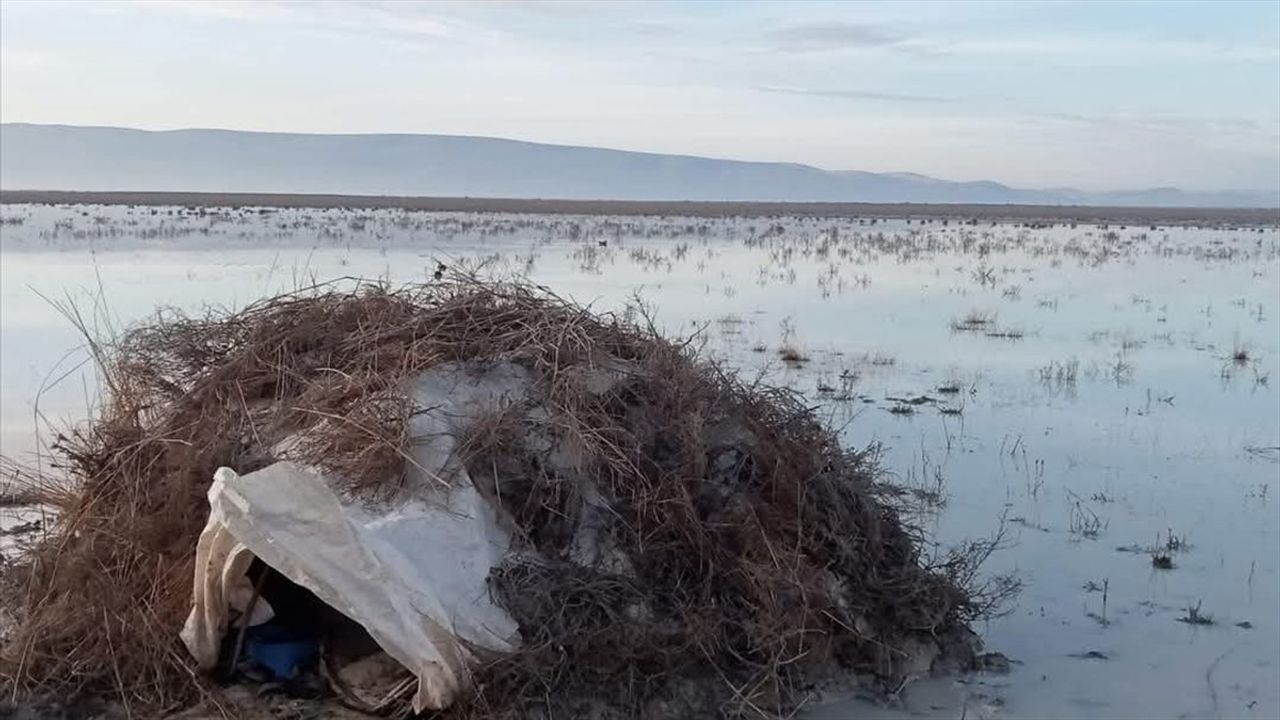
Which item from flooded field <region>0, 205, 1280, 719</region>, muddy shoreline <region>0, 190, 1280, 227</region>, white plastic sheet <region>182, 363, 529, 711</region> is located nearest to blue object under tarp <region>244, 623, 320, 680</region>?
white plastic sheet <region>182, 363, 529, 711</region>

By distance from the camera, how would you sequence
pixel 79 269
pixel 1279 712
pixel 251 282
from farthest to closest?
1. pixel 79 269
2. pixel 251 282
3. pixel 1279 712

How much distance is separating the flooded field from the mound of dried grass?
493 mm

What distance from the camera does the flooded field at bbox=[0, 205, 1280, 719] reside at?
21.9ft

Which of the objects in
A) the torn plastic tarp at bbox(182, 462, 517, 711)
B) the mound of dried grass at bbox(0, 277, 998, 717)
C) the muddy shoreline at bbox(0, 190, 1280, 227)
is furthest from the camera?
the muddy shoreline at bbox(0, 190, 1280, 227)

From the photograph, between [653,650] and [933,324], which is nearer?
[653,650]

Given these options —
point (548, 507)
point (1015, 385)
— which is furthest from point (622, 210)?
point (548, 507)

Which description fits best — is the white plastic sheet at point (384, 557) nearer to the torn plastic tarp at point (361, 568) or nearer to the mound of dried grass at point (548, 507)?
the torn plastic tarp at point (361, 568)

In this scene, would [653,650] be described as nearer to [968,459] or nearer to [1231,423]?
[968,459]

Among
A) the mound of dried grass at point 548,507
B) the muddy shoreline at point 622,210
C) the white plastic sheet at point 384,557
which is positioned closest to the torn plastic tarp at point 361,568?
the white plastic sheet at point 384,557

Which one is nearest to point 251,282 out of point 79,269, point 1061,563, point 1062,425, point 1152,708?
point 79,269

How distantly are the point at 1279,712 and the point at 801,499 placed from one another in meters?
2.24

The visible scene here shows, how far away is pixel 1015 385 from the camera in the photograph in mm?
13078

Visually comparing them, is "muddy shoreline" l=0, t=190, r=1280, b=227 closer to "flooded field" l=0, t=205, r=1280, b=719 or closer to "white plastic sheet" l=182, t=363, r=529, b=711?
"flooded field" l=0, t=205, r=1280, b=719

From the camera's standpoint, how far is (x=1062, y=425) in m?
11.3
